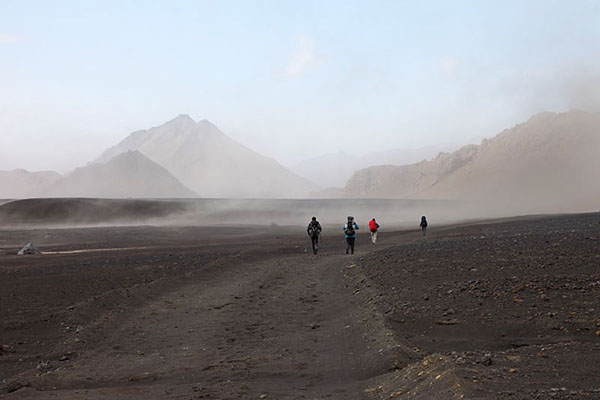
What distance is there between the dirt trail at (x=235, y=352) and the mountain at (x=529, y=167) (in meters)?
130

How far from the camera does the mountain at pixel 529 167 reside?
147750mm

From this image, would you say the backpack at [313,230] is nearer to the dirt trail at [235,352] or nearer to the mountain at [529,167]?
the dirt trail at [235,352]

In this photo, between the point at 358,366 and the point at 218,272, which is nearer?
the point at 358,366

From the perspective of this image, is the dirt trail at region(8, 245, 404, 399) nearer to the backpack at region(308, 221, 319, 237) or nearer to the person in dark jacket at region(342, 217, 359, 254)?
the person in dark jacket at region(342, 217, 359, 254)

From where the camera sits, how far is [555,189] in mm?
147375

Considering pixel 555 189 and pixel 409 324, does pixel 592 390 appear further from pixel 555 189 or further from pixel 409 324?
pixel 555 189

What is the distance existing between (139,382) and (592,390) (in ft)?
18.5

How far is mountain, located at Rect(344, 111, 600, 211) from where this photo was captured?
14775 centimetres

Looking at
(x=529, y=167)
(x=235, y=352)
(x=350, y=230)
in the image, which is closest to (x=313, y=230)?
(x=350, y=230)

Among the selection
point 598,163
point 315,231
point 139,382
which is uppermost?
point 598,163

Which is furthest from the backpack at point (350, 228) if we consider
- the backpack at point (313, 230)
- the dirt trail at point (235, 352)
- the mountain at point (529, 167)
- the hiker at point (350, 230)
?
the mountain at point (529, 167)

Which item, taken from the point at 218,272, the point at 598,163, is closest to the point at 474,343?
the point at 218,272

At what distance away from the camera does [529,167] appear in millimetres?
162625

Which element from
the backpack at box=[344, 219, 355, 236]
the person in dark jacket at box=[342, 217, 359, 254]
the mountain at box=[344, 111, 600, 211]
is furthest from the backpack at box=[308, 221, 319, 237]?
the mountain at box=[344, 111, 600, 211]
